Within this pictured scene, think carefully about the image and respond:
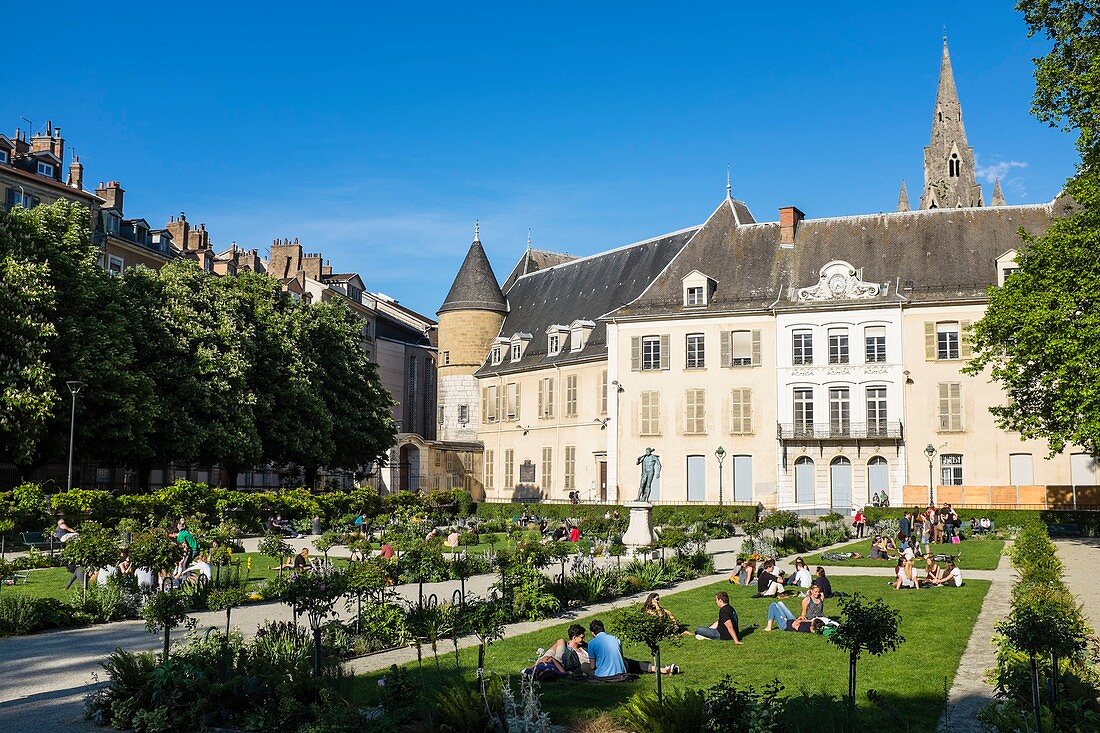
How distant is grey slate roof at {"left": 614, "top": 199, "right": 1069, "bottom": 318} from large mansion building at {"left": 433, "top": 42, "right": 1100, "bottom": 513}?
0.27ft

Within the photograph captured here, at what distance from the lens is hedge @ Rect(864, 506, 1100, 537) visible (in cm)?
3534

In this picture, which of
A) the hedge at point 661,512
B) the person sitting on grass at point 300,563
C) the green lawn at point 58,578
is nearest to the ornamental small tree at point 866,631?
the person sitting on grass at point 300,563

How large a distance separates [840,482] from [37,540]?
109ft

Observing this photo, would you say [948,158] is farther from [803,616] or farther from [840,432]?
[803,616]

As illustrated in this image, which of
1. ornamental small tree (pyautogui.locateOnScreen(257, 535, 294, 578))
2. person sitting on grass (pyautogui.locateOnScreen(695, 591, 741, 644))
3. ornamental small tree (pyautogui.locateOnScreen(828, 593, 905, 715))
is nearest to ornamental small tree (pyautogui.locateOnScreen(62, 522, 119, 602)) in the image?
ornamental small tree (pyautogui.locateOnScreen(257, 535, 294, 578))

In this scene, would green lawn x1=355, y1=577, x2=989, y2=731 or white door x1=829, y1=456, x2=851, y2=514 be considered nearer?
green lawn x1=355, y1=577, x2=989, y2=731

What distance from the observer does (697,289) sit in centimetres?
5003

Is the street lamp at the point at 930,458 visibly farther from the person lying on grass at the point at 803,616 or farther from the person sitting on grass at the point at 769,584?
the person lying on grass at the point at 803,616

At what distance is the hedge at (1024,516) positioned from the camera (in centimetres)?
3534

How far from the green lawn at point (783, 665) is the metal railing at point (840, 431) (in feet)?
95.3

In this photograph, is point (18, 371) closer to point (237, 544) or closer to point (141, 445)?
point (141, 445)

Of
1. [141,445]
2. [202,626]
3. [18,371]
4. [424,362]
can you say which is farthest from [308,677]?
[424,362]

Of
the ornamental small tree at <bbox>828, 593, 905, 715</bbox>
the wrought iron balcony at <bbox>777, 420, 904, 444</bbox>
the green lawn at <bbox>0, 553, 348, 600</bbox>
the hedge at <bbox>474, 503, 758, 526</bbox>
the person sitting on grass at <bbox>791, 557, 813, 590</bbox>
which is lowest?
the green lawn at <bbox>0, 553, 348, 600</bbox>

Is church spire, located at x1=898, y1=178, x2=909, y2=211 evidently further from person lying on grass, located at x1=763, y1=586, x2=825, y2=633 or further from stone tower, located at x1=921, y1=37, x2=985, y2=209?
person lying on grass, located at x1=763, y1=586, x2=825, y2=633
